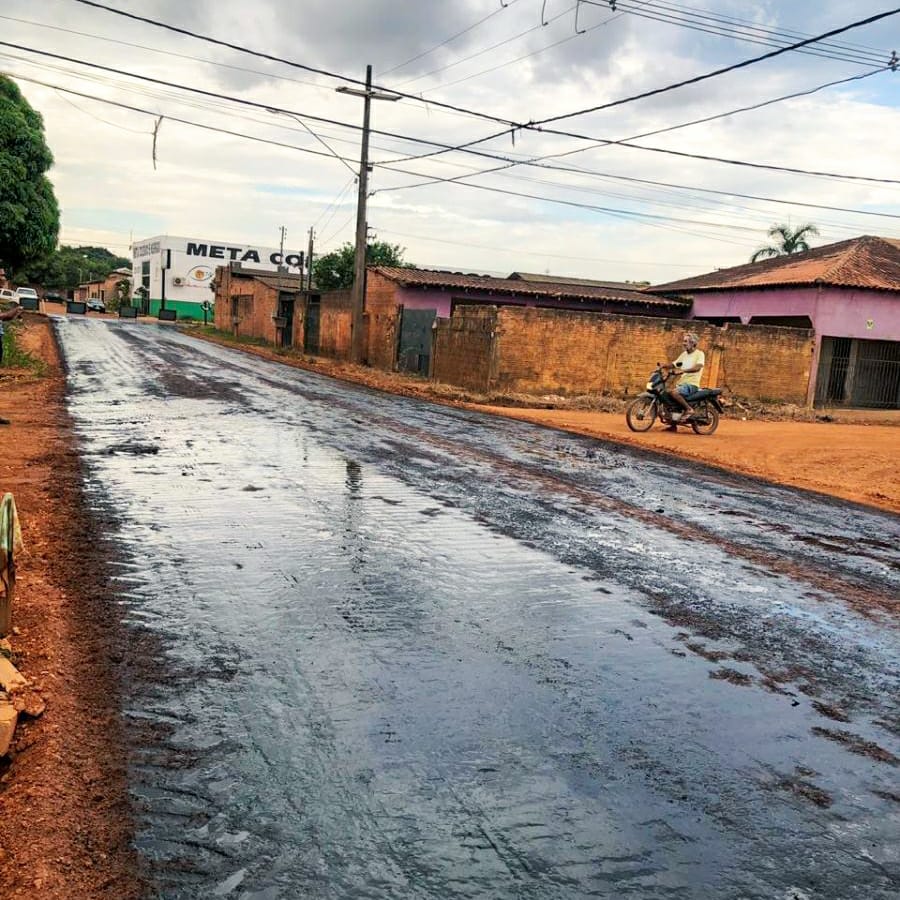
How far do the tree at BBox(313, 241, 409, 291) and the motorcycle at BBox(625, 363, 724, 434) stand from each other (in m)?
34.5

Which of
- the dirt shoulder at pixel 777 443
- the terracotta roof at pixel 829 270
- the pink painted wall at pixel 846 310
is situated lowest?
the dirt shoulder at pixel 777 443

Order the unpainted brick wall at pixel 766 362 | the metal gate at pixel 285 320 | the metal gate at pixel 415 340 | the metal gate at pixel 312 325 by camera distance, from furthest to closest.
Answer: the metal gate at pixel 285 320
the metal gate at pixel 312 325
the metal gate at pixel 415 340
the unpainted brick wall at pixel 766 362

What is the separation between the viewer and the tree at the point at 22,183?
63.3ft

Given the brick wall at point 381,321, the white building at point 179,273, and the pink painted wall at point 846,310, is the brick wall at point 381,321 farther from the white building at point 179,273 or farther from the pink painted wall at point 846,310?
the white building at point 179,273

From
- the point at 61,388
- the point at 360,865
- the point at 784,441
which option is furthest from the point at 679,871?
the point at 61,388

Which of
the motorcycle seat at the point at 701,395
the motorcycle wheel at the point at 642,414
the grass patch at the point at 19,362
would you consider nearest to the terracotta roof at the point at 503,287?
the grass patch at the point at 19,362

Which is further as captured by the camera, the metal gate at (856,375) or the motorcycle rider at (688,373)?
the metal gate at (856,375)

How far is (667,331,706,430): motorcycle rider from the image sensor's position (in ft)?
51.3

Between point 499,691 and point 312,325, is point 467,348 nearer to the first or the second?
point 312,325

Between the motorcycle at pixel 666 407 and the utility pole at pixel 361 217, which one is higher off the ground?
the utility pole at pixel 361 217

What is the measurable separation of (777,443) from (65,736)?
14.2 m

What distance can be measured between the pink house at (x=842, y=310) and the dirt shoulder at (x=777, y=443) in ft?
8.31

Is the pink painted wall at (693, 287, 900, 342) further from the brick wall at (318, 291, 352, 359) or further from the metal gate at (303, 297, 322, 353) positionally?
the metal gate at (303, 297, 322, 353)

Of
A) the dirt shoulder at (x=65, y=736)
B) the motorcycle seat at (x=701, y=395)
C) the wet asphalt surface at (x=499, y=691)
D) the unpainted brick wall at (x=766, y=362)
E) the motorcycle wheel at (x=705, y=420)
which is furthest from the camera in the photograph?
the unpainted brick wall at (x=766, y=362)
